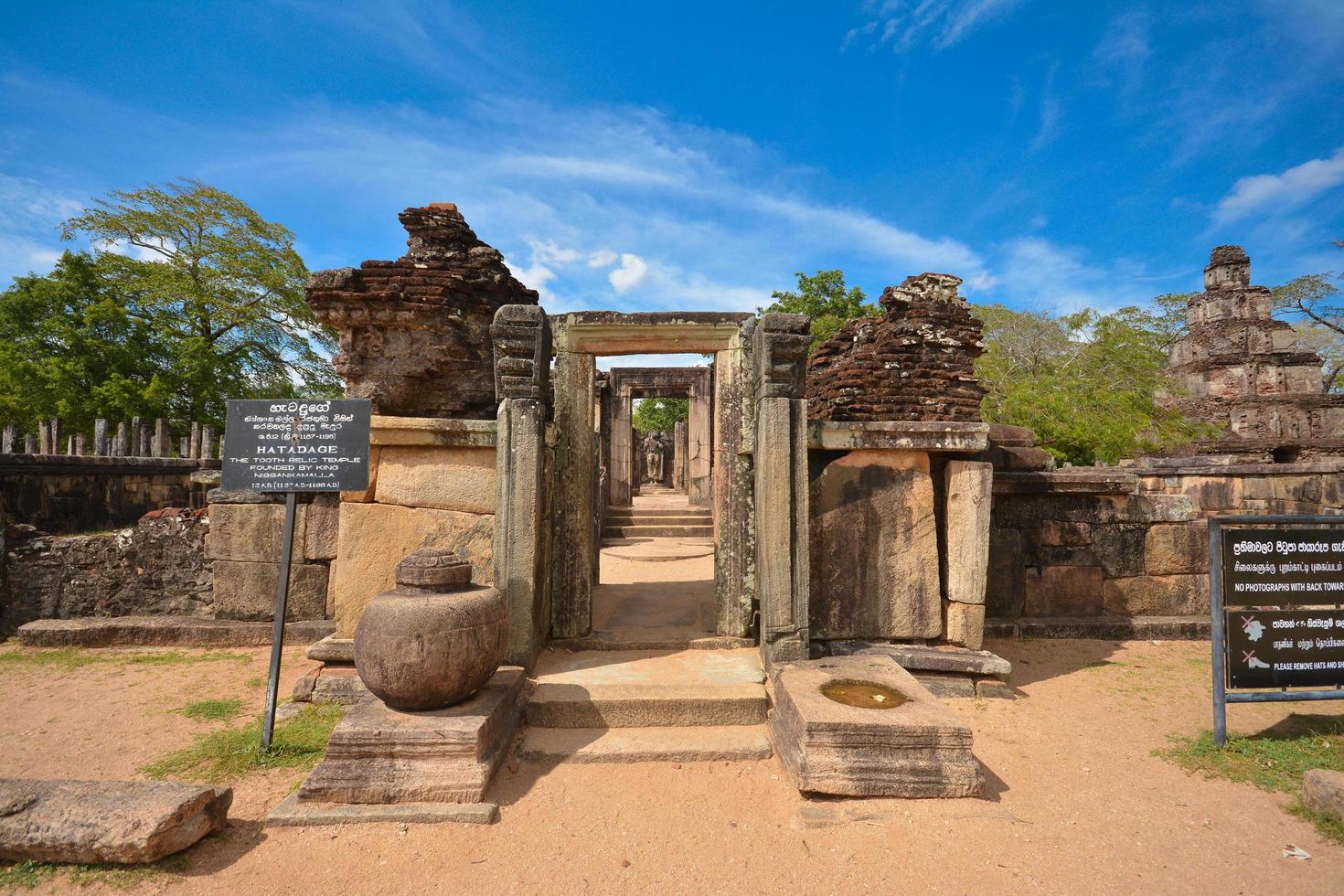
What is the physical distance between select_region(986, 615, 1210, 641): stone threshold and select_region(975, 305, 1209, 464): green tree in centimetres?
543

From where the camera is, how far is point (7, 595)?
5.83 m

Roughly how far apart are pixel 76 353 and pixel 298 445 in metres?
21.6

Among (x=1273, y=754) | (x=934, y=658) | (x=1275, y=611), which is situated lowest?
(x=1273, y=754)

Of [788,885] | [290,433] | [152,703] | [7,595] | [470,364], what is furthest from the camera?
[7,595]

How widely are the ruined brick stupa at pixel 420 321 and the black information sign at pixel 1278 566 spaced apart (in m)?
5.38

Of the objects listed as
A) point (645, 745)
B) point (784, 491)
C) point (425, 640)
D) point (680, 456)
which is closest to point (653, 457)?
point (680, 456)

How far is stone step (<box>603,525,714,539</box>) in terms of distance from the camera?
41.9 ft

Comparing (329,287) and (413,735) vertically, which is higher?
(329,287)

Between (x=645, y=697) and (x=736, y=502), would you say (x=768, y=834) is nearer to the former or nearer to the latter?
(x=645, y=697)

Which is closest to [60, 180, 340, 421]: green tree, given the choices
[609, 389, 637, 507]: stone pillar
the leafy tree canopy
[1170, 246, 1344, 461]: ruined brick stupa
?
the leafy tree canopy

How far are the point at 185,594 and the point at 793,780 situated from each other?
20.7ft

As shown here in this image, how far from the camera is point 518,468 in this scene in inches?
163

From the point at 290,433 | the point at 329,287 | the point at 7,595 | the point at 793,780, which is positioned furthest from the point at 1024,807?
the point at 7,595

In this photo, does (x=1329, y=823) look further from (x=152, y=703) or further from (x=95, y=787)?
(x=152, y=703)
